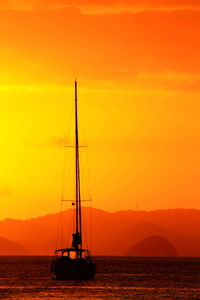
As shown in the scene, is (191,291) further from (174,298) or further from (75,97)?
(75,97)

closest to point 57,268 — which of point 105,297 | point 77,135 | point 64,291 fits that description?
point 64,291

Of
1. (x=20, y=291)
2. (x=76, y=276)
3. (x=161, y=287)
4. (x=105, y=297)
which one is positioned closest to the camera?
(x=105, y=297)

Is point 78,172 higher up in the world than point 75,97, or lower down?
lower down

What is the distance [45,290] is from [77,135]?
1044 inches

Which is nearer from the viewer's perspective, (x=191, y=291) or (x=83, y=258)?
(x=83, y=258)

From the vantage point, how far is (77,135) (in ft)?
407

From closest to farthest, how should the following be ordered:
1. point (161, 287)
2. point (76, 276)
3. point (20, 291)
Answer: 1. point (76, 276)
2. point (20, 291)
3. point (161, 287)

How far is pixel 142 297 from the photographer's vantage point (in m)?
117

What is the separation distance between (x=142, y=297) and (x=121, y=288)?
20041 millimetres

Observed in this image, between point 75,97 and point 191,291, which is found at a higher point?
point 75,97

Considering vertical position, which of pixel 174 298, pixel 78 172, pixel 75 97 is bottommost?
pixel 174 298

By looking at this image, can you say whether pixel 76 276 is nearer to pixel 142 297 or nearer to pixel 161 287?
pixel 142 297

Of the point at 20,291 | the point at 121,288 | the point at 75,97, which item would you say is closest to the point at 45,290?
the point at 20,291

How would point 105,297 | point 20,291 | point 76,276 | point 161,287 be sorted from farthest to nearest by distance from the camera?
point 161,287 < point 20,291 < point 76,276 < point 105,297
